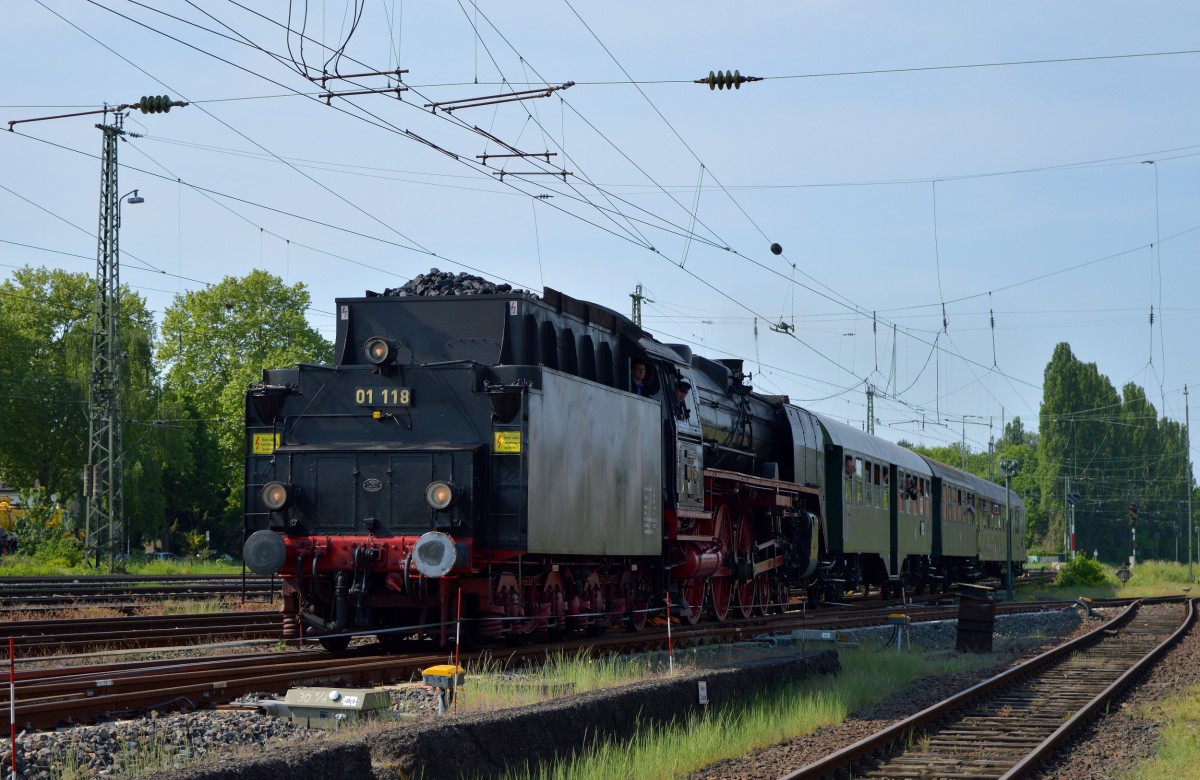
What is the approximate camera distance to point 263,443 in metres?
13.8

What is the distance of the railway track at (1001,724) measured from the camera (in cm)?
929

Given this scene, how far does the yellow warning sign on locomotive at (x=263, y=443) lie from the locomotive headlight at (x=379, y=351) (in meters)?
1.33

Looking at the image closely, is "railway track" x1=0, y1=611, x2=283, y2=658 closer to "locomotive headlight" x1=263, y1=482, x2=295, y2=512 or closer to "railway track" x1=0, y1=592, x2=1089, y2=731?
"railway track" x1=0, y1=592, x2=1089, y2=731

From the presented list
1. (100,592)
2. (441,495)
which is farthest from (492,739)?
(100,592)

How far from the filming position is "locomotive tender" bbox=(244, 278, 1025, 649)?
13.1m

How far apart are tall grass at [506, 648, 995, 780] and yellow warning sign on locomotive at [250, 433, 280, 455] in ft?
18.7

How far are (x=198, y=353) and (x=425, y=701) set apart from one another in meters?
57.4

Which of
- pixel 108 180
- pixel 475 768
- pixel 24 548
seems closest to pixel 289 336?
pixel 24 548

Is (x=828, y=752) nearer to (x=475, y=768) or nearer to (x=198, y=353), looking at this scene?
(x=475, y=768)

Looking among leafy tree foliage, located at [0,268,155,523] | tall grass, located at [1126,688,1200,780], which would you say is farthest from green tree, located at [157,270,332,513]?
tall grass, located at [1126,688,1200,780]

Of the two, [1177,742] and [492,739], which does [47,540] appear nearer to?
[492,739]

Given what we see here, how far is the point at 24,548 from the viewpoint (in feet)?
127

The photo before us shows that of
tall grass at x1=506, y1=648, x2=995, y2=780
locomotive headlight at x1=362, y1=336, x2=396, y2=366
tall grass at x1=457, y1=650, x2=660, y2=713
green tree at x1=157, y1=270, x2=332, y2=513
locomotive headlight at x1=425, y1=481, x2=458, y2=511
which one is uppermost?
green tree at x1=157, y1=270, x2=332, y2=513

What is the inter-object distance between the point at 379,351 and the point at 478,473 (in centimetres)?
168
